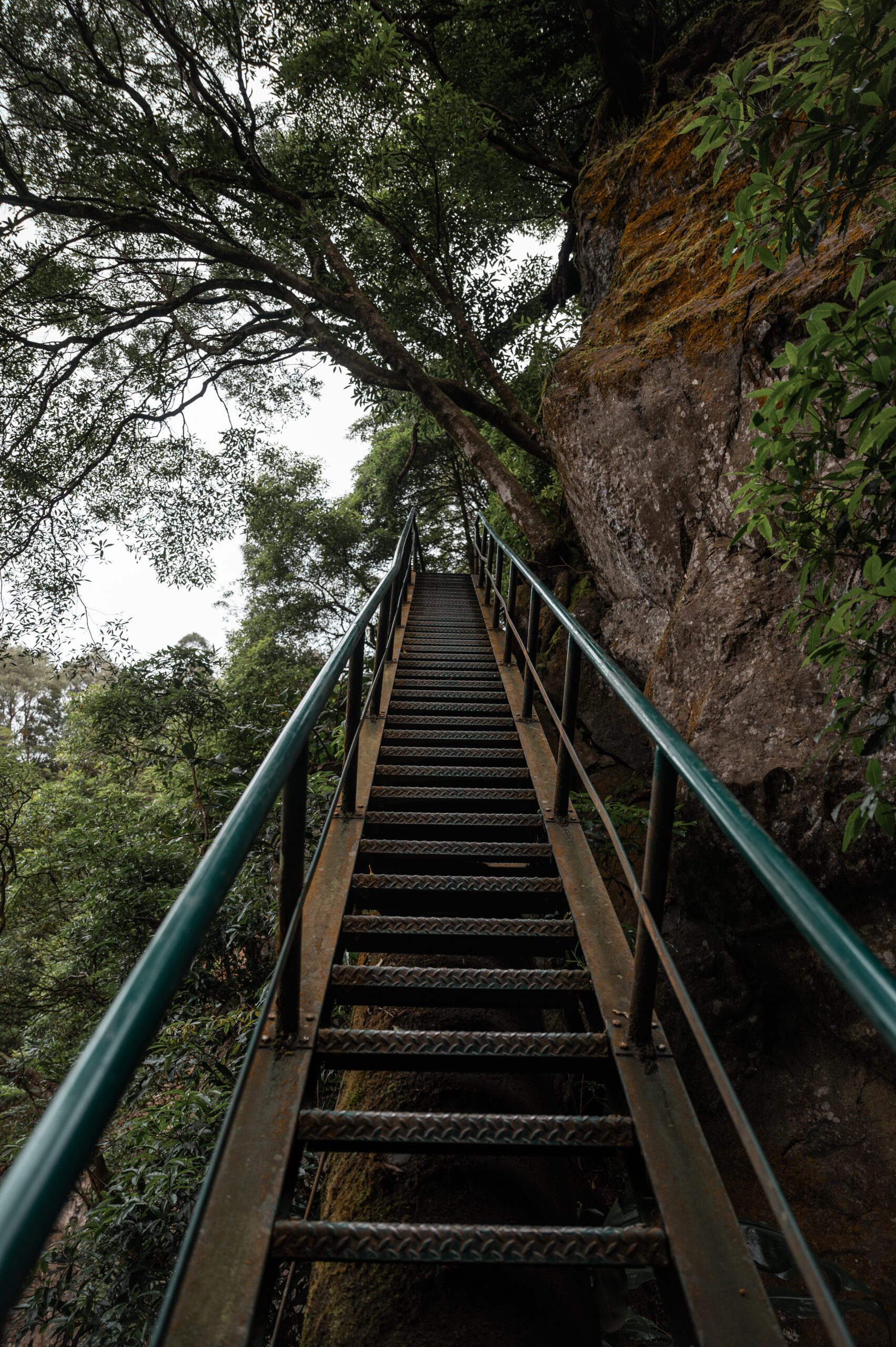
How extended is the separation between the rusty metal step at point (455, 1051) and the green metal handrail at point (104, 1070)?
33.3 inches

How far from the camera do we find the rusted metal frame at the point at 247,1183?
112 centimetres

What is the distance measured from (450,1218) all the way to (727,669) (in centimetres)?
264

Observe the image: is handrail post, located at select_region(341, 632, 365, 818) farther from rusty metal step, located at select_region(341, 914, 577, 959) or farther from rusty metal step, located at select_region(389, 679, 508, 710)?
rusty metal step, located at select_region(389, 679, 508, 710)

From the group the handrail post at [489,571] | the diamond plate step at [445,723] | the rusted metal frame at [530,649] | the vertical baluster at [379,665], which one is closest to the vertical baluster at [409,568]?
the handrail post at [489,571]

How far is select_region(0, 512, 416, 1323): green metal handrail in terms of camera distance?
0.48 metres

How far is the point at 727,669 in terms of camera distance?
347 centimetres

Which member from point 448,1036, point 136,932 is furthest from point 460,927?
point 136,932

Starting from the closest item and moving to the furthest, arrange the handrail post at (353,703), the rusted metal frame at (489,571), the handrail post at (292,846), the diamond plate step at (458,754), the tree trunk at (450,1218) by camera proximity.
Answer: the tree trunk at (450,1218) < the handrail post at (292,846) < the handrail post at (353,703) < the diamond plate step at (458,754) < the rusted metal frame at (489,571)

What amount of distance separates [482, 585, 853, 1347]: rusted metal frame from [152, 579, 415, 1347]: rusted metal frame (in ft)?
2.37

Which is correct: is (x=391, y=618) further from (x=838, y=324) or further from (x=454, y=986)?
(x=838, y=324)

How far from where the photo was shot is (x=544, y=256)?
10.1m

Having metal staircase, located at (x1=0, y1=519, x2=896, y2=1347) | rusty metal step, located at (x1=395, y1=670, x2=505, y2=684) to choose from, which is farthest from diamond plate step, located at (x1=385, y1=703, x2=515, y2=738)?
metal staircase, located at (x1=0, y1=519, x2=896, y2=1347)

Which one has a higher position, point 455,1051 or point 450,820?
point 450,820

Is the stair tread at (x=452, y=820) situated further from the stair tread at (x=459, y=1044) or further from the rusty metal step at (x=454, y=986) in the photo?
the stair tread at (x=459, y=1044)
